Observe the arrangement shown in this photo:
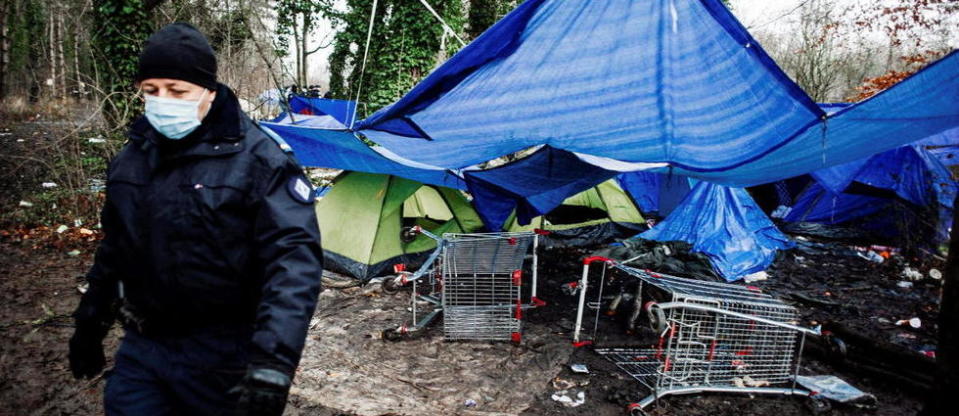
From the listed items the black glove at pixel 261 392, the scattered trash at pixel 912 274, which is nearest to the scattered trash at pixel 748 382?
the black glove at pixel 261 392

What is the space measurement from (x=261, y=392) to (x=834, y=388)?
3.92 metres

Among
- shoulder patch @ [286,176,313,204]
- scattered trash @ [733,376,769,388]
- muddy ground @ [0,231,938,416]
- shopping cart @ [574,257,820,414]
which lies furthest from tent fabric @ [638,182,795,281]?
shoulder patch @ [286,176,313,204]

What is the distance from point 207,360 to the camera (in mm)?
1318

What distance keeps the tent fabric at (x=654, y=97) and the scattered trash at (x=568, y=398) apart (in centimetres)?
177

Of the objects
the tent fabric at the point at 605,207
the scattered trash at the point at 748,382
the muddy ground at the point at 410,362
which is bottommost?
the muddy ground at the point at 410,362

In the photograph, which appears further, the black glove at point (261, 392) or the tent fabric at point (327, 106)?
the tent fabric at point (327, 106)

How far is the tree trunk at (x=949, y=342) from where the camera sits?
6.64ft

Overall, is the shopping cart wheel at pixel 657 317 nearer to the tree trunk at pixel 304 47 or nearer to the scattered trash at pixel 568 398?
the scattered trash at pixel 568 398

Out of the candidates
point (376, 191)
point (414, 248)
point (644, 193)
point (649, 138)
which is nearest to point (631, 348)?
point (649, 138)

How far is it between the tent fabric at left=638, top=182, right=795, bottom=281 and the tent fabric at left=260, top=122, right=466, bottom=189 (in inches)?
147

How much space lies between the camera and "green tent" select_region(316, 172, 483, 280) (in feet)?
18.8

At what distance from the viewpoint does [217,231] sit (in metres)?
1.29

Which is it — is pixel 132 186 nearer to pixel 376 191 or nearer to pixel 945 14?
pixel 376 191

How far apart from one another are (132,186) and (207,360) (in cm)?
55
